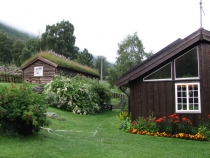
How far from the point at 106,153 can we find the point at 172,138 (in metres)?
4.13

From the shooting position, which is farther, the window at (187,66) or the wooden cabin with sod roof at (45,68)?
the wooden cabin with sod roof at (45,68)

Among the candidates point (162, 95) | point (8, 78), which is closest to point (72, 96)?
point (162, 95)

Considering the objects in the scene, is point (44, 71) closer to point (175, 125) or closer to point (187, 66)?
point (187, 66)

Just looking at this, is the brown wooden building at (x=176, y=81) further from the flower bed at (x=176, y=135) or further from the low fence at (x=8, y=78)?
the low fence at (x=8, y=78)

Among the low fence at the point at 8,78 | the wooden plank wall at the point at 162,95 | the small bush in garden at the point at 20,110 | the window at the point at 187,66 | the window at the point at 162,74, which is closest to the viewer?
the small bush in garden at the point at 20,110

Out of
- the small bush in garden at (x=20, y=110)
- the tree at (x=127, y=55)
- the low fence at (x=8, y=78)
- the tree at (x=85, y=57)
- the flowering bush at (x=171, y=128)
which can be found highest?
the tree at (x=85, y=57)

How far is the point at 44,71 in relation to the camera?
23953mm

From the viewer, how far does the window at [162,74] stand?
34.8 ft

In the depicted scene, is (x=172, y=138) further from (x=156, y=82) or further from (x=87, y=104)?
(x=87, y=104)

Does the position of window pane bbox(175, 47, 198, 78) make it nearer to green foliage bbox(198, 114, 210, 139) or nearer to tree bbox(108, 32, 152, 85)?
green foliage bbox(198, 114, 210, 139)

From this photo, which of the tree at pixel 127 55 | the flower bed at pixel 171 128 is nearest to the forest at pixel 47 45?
the tree at pixel 127 55

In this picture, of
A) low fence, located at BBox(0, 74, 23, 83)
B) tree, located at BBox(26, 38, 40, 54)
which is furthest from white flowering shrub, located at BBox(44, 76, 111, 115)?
tree, located at BBox(26, 38, 40, 54)

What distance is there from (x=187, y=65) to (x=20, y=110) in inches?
294

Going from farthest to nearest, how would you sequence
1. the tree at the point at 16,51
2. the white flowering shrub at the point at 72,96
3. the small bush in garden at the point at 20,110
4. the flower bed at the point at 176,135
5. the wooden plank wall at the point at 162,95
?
the tree at the point at 16,51 < the white flowering shrub at the point at 72,96 < the wooden plank wall at the point at 162,95 < the flower bed at the point at 176,135 < the small bush in garden at the point at 20,110
